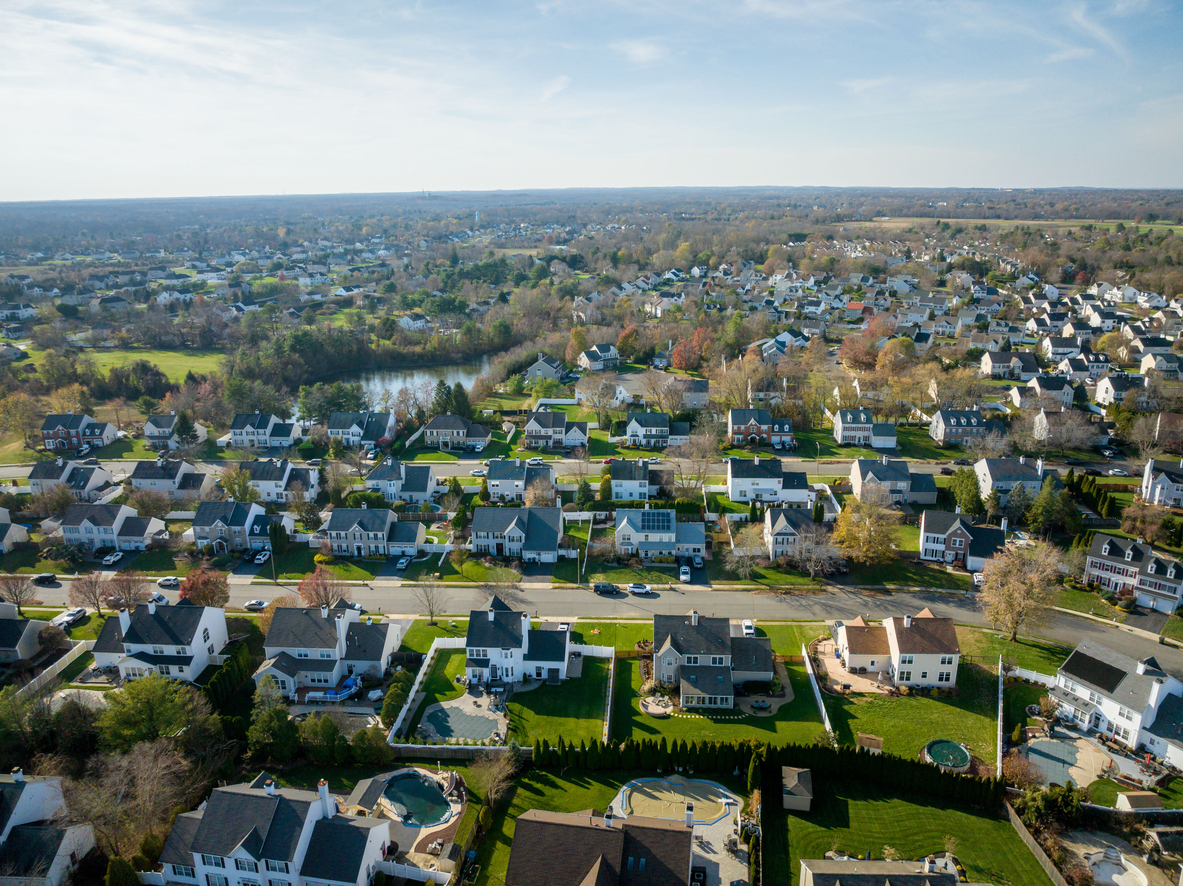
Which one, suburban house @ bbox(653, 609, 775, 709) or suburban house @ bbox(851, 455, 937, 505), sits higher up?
suburban house @ bbox(851, 455, 937, 505)

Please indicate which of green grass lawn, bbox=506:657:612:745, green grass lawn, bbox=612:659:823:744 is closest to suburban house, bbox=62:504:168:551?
green grass lawn, bbox=506:657:612:745

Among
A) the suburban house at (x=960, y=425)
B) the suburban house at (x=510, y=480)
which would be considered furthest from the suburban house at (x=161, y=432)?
the suburban house at (x=960, y=425)

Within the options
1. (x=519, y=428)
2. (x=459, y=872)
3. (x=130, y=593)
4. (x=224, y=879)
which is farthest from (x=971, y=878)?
(x=519, y=428)

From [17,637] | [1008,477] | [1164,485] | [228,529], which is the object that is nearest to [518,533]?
[228,529]

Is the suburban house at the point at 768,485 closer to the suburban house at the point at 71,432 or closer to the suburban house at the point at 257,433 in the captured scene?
the suburban house at the point at 257,433

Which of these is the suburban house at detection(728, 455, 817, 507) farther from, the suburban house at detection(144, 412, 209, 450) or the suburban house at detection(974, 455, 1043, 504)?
the suburban house at detection(144, 412, 209, 450)

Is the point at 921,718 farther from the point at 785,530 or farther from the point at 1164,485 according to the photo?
the point at 1164,485

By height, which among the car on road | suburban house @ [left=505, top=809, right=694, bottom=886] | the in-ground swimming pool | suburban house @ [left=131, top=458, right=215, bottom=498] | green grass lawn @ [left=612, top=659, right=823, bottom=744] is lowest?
the in-ground swimming pool
